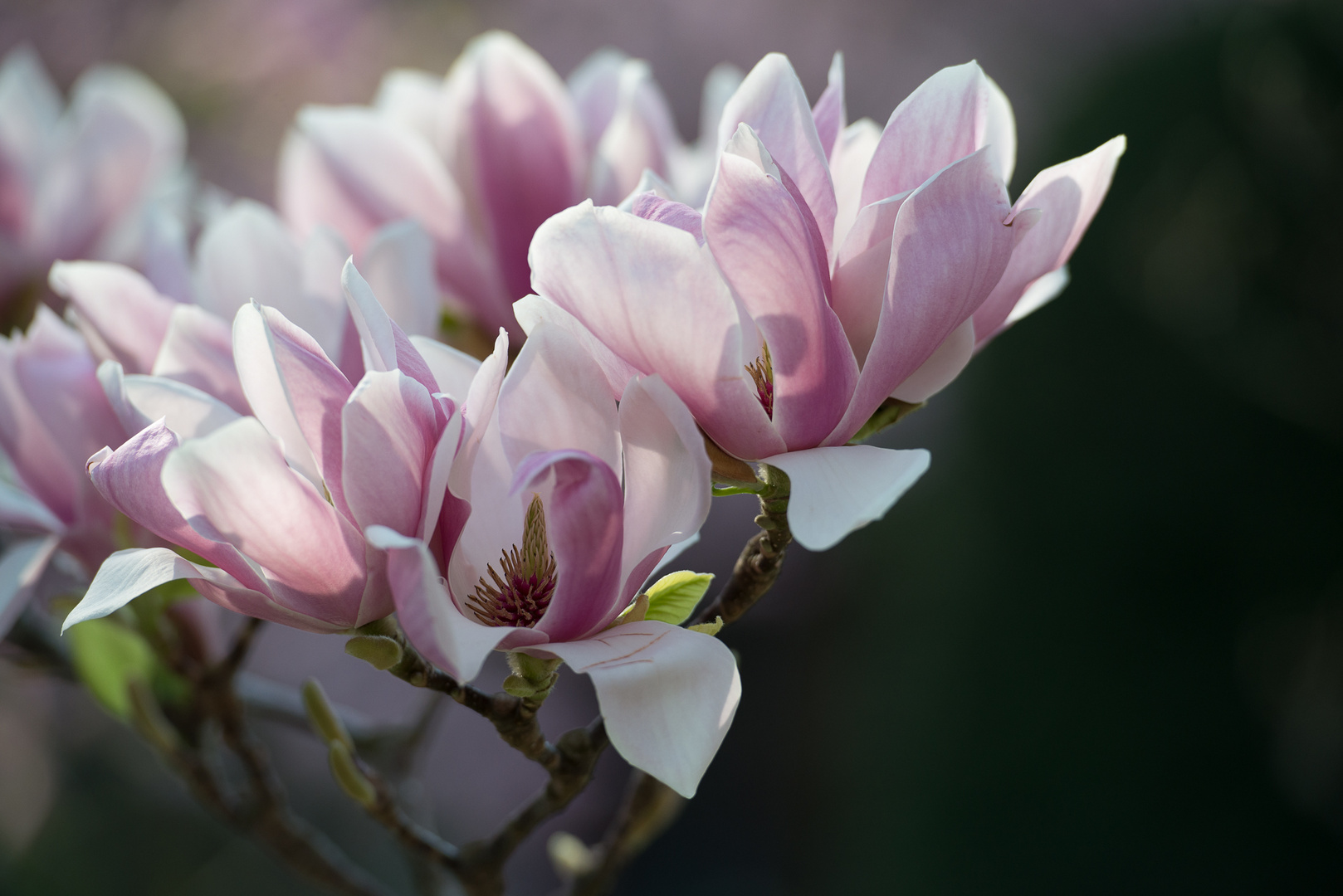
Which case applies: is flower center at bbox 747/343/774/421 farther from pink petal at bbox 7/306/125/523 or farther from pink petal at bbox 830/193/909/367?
pink petal at bbox 7/306/125/523

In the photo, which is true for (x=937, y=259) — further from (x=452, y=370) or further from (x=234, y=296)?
(x=234, y=296)

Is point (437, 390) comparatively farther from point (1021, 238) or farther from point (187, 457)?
point (1021, 238)

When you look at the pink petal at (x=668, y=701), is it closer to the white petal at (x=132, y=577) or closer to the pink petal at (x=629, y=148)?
the white petal at (x=132, y=577)

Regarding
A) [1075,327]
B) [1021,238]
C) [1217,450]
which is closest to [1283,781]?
[1217,450]

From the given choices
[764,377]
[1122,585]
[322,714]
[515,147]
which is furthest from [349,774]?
[1122,585]

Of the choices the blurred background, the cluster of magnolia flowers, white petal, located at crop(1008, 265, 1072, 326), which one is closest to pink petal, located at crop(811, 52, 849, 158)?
the cluster of magnolia flowers
